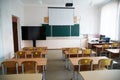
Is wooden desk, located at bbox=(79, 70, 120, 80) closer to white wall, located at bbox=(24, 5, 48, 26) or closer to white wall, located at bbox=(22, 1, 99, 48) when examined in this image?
white wall, located at bbox=(22, 1, 99, 48)

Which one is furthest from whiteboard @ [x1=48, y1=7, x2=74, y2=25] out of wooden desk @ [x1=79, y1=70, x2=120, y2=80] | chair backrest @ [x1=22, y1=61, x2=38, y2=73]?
wooden desk @ [x1=79, y1=70, x2=120, y2=80]

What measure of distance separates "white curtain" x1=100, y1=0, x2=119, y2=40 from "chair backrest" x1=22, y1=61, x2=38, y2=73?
236 inches

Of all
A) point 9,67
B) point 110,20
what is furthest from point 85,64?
point 110,20

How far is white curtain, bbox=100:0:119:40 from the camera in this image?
7.58m

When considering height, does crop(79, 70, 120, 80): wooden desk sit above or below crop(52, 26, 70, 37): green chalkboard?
below

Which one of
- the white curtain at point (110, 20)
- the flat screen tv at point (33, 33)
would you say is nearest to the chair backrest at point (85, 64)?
the white curtain at point (110, 20)

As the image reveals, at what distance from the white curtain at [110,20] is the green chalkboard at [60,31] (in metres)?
2.61

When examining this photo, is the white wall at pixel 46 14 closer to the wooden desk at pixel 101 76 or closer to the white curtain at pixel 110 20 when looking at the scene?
the white curtain at pixel 110 20

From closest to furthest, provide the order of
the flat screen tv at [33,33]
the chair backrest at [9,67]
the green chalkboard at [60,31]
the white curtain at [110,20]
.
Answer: the chair backrest at [9,67] < the white curtain at [110,20] < the flat screen tv at [33,33] < the green chalkboard at [60,31]

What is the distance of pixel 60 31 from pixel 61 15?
1.18m

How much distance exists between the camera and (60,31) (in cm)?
950

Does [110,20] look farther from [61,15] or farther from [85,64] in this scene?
[85,64]

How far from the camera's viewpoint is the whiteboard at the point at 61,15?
9.22 meters

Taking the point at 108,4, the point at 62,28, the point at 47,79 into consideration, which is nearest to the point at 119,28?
the point at 108,4
